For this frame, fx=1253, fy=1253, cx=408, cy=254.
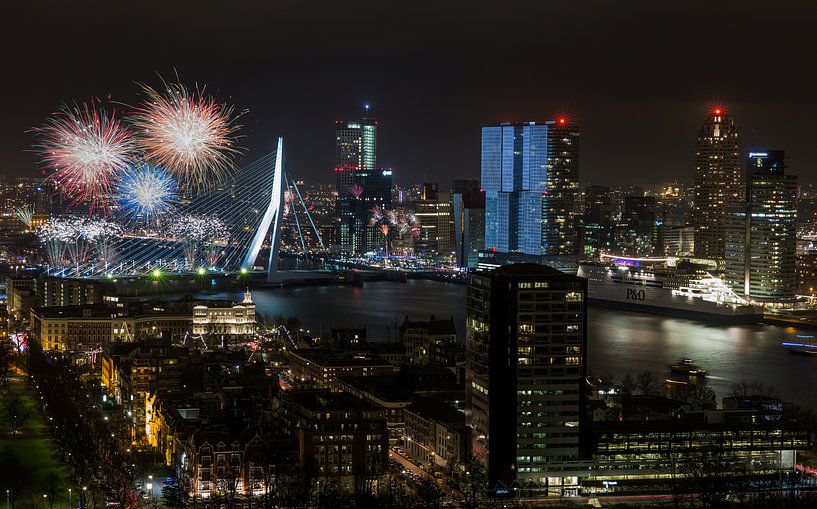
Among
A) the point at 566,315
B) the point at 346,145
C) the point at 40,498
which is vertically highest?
the point at 346,145

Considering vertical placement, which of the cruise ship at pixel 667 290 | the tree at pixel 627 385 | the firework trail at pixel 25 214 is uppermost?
the firework trail at pixel 25 214

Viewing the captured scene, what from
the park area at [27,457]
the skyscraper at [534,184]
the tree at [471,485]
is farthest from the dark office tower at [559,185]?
the tree at [471,485]

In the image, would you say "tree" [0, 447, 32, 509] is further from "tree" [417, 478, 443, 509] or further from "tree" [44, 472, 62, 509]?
"tree" [417, 478, 443, 509]

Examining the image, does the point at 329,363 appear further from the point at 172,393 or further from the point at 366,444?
the point at 366,444

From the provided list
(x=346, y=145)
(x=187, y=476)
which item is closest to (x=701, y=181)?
(x=346, y=145)

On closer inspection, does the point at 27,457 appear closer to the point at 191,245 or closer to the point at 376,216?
the point at 191,245

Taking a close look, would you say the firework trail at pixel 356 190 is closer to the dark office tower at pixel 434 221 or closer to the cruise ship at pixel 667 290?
the dark office tower at pixel 434 221
